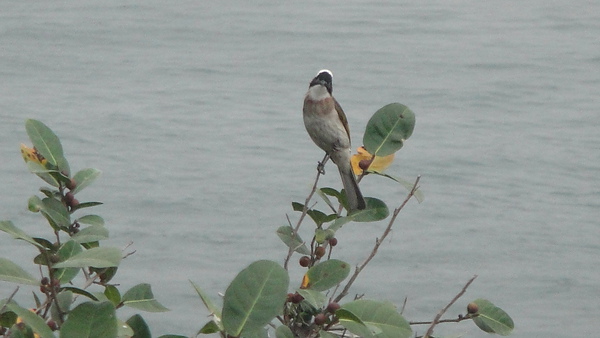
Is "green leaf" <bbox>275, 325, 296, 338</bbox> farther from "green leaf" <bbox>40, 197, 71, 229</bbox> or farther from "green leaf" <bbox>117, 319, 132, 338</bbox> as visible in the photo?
"green leaf" <bbox>40, 197, 71, 229</bbox>

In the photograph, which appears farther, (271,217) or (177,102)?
(177,102)

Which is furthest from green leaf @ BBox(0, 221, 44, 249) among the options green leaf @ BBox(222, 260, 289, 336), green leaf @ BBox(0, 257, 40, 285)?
green leaf @ BBox(222, 260, 289, 336)

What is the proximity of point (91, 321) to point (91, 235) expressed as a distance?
482 millimetres

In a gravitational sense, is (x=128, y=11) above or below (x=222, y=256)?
above

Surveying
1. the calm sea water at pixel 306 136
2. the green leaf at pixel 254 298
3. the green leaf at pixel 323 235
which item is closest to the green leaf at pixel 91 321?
the green leaf at pixel 254 298

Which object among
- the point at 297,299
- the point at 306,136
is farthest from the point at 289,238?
the point at 306,136

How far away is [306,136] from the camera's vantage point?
8.99 m

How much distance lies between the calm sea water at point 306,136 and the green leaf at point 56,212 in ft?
13.7

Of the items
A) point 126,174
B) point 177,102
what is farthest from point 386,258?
point 177,102

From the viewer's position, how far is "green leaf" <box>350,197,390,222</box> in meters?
2.37

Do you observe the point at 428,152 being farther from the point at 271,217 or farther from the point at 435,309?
the point at 435,309

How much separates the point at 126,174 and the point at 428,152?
247 centimetres

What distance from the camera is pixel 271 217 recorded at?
303 inches

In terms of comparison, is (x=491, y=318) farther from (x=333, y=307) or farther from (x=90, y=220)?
(x=90, y=220)
